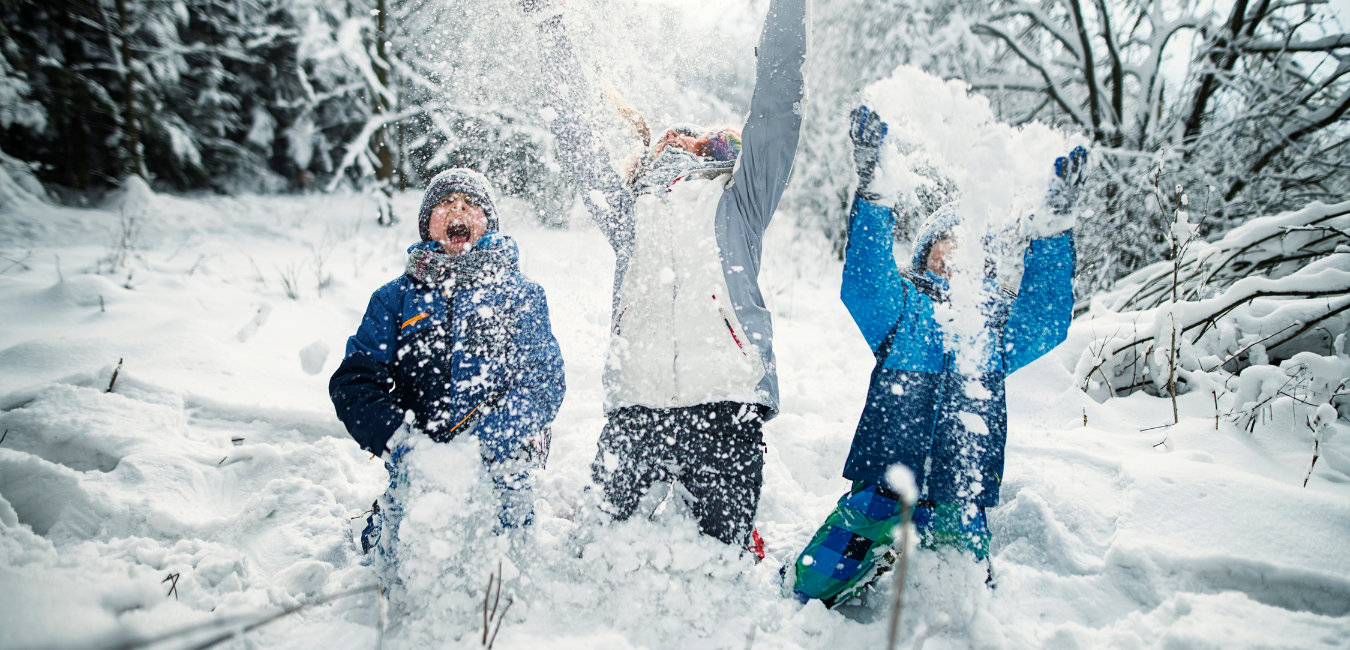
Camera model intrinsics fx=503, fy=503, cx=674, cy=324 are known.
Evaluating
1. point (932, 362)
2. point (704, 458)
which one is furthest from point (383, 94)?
point (932, 362)

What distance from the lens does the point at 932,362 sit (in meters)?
1.56

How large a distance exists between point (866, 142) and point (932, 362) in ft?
2.29

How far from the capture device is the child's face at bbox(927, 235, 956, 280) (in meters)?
1.63

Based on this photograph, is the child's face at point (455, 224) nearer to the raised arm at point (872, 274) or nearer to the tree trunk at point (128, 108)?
the raised arm at point (872, 274)

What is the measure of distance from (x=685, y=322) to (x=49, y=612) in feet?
4.54

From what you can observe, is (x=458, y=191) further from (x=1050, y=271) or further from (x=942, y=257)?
(x=1050, y=271)

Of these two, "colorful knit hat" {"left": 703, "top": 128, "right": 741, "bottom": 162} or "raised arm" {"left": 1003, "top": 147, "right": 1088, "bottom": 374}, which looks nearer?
"raised arm" {"left": 1003, "top": 147, "right": 1088, "bottom": 374}

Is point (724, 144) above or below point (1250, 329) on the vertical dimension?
above

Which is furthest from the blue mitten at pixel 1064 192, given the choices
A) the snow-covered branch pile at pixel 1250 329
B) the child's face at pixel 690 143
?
the snow-covered branch pile at pixel 1250 329

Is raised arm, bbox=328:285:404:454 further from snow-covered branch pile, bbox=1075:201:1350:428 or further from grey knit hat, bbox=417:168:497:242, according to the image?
snow-covered branch pile, bbox=1075:201:1350:428

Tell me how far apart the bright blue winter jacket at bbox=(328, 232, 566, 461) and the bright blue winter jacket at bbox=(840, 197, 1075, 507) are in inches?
40.6

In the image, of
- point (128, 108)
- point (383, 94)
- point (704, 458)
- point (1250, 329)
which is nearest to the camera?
point (704, 458)

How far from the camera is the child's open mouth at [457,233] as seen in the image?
5.60 ft

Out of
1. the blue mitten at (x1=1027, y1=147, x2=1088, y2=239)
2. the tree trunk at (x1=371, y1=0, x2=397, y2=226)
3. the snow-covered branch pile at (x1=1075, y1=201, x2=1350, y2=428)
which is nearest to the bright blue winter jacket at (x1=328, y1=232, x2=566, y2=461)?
the blue mitten at (x1=1027, y1=147, x2=1088, y2=239)
